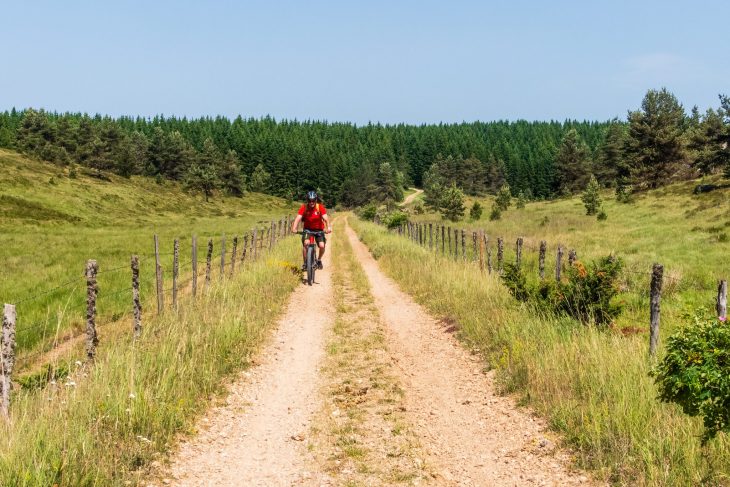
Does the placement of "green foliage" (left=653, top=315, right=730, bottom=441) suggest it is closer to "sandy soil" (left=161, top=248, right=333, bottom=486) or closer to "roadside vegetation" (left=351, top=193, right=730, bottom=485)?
"roadside vegetation" (left=351, top=193, right=730, bottom=485)

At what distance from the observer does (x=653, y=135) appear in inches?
2490

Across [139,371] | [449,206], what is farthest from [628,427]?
[449,206]

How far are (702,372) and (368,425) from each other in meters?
3.15

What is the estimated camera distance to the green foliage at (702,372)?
364cm

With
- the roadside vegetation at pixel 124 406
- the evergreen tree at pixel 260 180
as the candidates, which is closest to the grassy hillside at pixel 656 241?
the roadside vegetation at pixel 124 406

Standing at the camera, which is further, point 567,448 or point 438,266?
point 438,266

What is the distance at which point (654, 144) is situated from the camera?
64.0 metres

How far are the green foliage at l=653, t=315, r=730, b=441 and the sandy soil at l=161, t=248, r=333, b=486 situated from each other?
279 centimetres

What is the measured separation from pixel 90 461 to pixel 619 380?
491 cm

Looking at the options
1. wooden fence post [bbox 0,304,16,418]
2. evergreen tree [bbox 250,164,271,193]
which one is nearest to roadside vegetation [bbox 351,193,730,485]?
wooden fence post [bbox 0,304,16,418]

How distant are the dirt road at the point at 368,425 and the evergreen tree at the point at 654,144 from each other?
63860mm

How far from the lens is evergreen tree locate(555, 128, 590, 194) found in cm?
9594

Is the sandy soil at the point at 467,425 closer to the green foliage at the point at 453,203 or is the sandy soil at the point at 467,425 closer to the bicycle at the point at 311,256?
the bicycle at the point at 311,256

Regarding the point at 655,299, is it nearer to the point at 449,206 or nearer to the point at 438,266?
the point at 438,266
